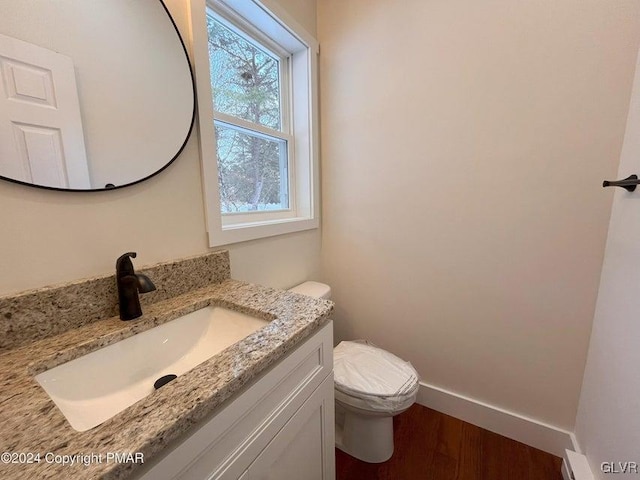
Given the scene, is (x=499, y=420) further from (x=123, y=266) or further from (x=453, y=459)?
(x=123, y=266)

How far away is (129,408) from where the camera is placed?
411 mm

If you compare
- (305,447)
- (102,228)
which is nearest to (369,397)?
(305,447)

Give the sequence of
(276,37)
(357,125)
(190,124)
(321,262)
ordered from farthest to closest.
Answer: (321,262)
(357,125)
(276,37)
(190,124)

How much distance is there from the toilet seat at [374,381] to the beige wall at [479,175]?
1.03 ft

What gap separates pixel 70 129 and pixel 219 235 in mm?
497

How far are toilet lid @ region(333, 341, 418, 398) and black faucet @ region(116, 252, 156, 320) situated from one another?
2.65ft

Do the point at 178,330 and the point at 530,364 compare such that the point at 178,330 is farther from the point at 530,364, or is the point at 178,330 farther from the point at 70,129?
the point at 530,364

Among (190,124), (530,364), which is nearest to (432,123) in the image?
(190,124)

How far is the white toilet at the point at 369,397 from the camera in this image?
103 cm

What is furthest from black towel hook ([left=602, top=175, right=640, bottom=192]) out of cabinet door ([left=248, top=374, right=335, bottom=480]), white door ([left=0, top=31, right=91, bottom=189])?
white door ([left=0, top=31, right=91, bottom=189])

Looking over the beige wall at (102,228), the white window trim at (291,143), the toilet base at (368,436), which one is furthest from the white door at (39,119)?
the toilet base at (368,436)

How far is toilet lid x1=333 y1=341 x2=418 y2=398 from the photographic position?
3.43 feet

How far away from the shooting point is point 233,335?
775 millimetres

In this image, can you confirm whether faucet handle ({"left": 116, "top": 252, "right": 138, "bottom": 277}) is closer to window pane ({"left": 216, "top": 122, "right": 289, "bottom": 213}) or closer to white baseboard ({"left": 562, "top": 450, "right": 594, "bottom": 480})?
window pane ({"left": 216, "top": 122, "right": 289, "bottom": 213})
